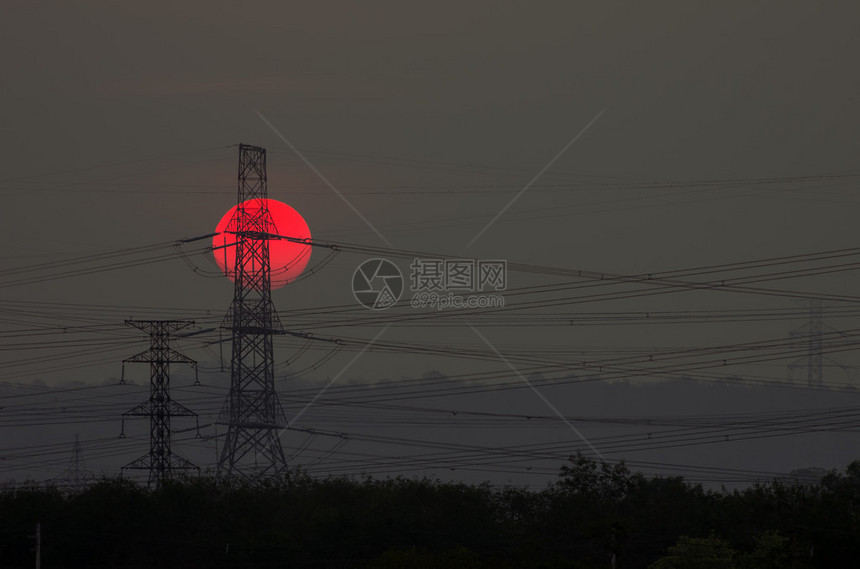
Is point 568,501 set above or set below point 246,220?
below

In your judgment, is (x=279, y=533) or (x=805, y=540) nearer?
(x=805, y=540)

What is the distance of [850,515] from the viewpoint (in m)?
90.7

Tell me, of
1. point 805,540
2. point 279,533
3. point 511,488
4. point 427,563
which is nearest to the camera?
point 427,563

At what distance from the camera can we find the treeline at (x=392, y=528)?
85.8m

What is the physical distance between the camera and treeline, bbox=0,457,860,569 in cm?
8581

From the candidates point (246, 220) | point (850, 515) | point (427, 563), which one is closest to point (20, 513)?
point (246, 220)

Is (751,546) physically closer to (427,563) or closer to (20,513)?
(427,563)

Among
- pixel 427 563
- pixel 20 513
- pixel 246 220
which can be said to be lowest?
pixel 427 563

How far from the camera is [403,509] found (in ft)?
316

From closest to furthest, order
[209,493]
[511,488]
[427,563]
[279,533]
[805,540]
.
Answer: [427,563], [805,540], [279,533], [209,493], [511,488]

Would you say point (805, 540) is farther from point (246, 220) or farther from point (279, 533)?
point (246, 220)

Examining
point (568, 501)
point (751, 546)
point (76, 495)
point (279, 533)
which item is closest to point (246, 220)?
point (279, 533)

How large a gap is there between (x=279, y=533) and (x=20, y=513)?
19653 millimetres

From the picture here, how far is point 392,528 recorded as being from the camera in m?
93.1
